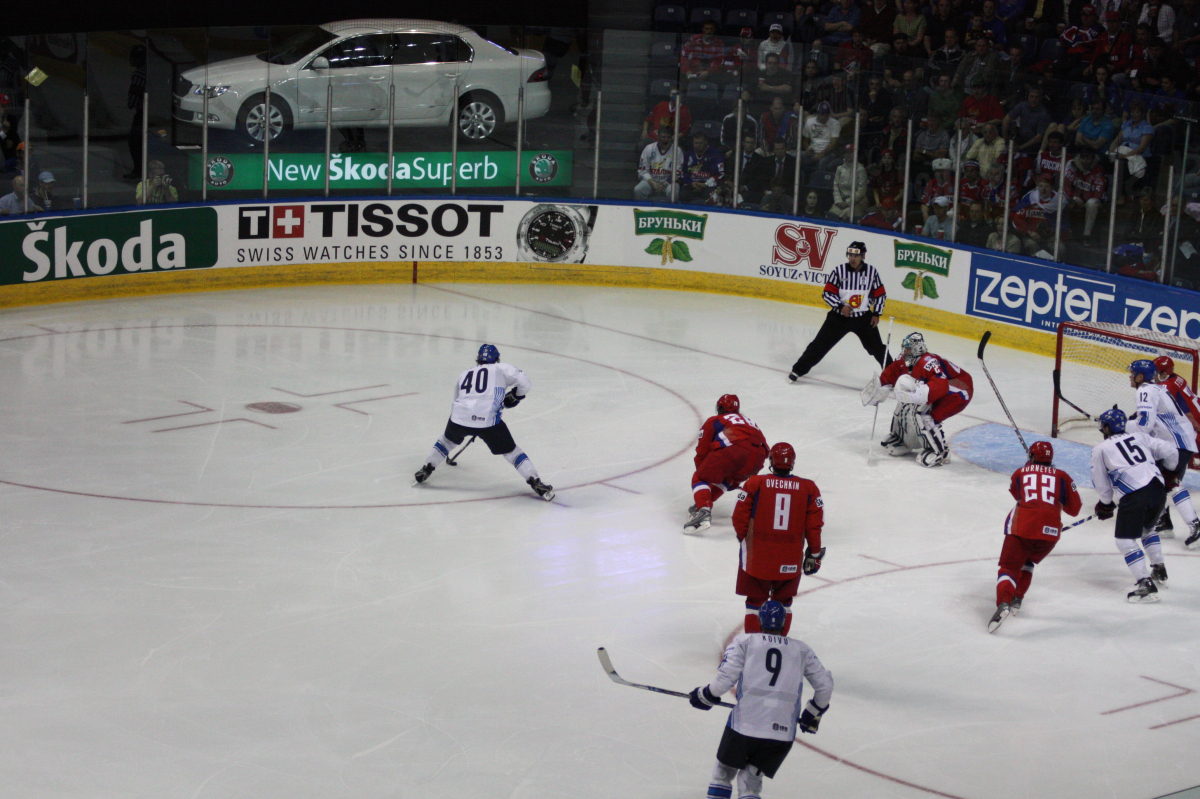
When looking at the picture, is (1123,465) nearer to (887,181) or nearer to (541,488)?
(541,488)

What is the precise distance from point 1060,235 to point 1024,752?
32.1 ft

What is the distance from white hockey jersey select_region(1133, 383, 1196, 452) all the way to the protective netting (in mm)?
2446

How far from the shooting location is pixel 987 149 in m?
16.3

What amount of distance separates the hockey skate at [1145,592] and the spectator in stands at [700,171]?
10587 mm

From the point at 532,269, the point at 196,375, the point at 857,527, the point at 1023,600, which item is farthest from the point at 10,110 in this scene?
the point at 1023,600

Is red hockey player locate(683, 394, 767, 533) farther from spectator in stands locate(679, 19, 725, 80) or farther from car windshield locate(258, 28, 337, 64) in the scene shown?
car windshield locate(258, 28, 337, 64)

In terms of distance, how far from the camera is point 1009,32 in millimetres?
19062

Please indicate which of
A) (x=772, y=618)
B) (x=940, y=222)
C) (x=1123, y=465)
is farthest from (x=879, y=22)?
(x=772, y=618)

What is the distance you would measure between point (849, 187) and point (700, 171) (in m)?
1.98

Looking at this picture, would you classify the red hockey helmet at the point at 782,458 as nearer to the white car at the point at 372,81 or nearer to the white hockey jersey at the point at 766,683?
the white hockey jersey at the point at 766,683

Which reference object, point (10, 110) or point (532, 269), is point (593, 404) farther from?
point (10, 110)

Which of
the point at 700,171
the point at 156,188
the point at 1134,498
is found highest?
the point at 700,171

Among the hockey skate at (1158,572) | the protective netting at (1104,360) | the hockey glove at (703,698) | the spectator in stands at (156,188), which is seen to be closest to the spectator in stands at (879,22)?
the protective netting at (1104,360)

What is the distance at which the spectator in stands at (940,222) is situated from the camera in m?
16.6
